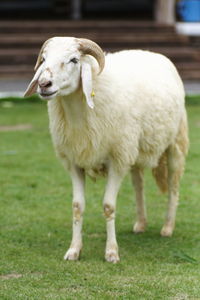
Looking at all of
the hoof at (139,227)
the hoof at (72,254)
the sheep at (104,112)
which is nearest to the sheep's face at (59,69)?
the sheep at (104,112)

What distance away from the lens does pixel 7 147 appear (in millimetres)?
12289

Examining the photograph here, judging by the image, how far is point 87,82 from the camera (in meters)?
6.41

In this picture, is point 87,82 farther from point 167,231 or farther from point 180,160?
point 167,231

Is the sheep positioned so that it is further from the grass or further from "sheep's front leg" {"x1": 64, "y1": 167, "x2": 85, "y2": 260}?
the grass

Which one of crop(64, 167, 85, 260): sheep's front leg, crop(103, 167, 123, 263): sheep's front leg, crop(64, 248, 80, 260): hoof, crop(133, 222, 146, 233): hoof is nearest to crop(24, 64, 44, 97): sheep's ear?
crop(64, 167, 85, 260): sheep's front leg

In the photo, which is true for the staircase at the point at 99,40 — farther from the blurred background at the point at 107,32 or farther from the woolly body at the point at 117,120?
the woolly body at the point at 117,120

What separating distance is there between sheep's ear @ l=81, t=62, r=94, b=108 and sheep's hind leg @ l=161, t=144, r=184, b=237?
1.51m

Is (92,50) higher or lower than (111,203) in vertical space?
higher

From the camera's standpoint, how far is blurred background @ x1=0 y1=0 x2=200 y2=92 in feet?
62.4

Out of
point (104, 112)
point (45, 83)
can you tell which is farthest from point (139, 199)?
point (45, 83)

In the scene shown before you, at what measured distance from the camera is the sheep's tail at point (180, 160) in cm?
773

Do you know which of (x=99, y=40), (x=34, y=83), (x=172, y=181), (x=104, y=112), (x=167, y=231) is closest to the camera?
(x=34, y=83)

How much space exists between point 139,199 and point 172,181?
1.17ft

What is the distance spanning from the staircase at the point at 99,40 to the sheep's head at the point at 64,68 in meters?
12.2
